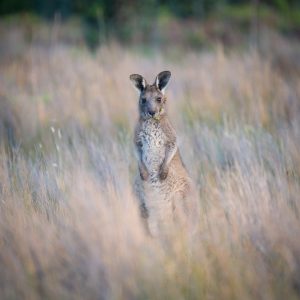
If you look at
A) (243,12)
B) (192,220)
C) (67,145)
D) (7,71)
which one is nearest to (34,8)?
(243,12)

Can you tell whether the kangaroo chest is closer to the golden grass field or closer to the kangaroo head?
the kangaroo head

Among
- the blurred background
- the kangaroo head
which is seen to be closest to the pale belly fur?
the kangaroo head

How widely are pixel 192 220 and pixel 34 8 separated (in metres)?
25.2

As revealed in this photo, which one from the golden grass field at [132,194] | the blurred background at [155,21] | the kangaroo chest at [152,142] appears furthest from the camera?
the blurred background at [155,21]

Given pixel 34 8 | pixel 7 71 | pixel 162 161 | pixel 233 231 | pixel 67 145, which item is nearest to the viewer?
pixel 233 231

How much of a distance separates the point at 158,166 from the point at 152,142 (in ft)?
0.66

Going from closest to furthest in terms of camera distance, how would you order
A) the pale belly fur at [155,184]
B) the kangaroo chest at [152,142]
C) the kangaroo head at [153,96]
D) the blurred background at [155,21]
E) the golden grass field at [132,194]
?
the golden grass field at [132,194], the pale belly fur at [155,184], the kangaroo head at [153,96], the kangaroo chest at [152,142], the blurred background at [155,21]

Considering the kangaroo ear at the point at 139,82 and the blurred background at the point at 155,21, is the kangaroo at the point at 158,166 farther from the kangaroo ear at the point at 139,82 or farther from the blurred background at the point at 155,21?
the blurred background at the point at 155,21

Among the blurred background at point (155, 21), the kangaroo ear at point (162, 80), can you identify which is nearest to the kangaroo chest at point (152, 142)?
the kangaroo ear at point (162, 80)

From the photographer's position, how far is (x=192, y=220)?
13.5 feet

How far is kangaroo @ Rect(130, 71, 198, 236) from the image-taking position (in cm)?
445

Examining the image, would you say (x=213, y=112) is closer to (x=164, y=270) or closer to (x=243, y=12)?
(x=164, y=270)

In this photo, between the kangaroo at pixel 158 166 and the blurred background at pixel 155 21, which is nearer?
the kangaroo at pixel 158 166

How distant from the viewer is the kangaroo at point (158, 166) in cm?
445
